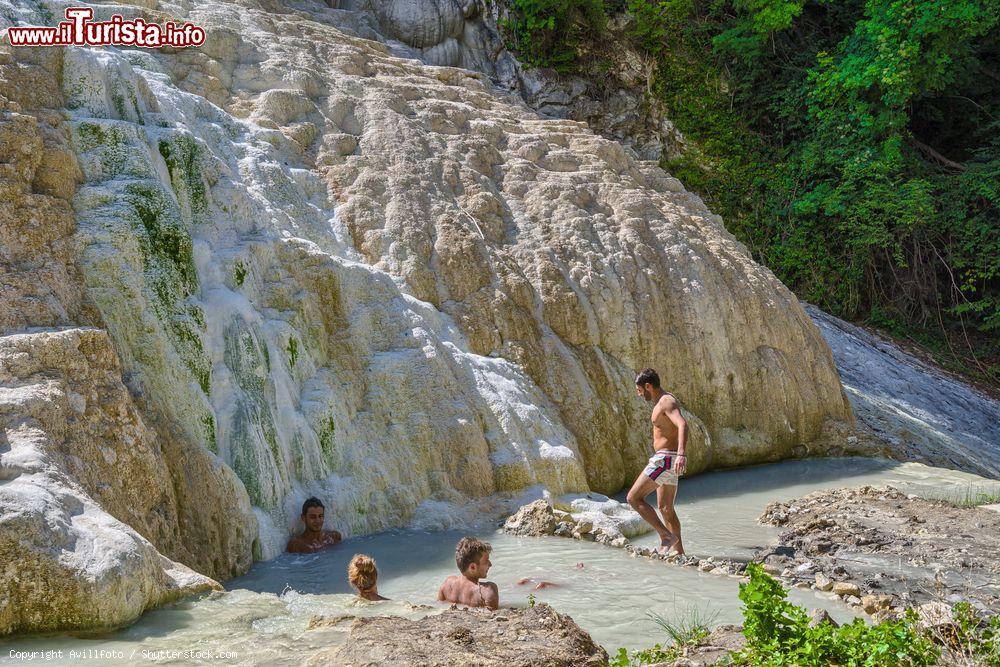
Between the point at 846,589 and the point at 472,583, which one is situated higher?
the point at 472,583

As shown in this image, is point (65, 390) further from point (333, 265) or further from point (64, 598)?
point (333, 265)

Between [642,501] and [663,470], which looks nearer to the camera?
[663,470]

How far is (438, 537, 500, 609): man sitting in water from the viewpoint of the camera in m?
4.71

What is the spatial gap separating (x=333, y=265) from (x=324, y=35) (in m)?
5.37

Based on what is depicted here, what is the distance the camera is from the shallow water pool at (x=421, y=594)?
373cm

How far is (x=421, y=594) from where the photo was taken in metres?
5.42

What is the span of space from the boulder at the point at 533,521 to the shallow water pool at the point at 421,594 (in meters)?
0.18

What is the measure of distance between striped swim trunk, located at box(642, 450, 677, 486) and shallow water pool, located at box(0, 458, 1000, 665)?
25.7 inches

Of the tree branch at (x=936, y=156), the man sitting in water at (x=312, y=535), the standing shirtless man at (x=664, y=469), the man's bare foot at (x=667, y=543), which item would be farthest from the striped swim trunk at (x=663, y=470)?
the tree branch at (x=936, y=156)

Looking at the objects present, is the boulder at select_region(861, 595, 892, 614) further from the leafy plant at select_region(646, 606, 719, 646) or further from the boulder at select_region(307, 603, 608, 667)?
the boulder at select_region(307, 603, 608, 667)

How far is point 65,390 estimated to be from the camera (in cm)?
488

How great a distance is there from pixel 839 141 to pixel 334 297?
1251 centimetres

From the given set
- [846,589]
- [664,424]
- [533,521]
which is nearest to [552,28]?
[664,424]

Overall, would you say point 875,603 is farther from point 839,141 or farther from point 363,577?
point 839,141
